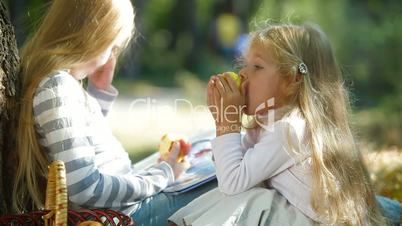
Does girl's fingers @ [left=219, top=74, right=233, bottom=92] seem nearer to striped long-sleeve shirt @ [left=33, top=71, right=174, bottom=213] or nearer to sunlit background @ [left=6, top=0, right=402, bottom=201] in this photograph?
sunlit background @ [left=6, top=0, right=402, bottom=201]

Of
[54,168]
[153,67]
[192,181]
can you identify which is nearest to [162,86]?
[153,67]

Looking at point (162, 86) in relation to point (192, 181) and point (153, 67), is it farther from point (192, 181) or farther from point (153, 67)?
point (192, 181)

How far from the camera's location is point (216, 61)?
10273mm

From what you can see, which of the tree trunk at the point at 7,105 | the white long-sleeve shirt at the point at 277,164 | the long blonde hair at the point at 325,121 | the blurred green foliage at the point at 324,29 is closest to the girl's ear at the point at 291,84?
the long blonde hair at the point at 325,121

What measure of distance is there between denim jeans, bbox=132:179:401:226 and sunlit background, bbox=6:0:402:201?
0.54m

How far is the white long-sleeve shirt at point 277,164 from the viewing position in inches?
84.5

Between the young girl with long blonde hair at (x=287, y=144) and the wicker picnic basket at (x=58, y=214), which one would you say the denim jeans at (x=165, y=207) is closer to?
the young girl with long blonde hair at (x=287, y=144)

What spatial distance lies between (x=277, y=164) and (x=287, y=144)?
0.25 feet

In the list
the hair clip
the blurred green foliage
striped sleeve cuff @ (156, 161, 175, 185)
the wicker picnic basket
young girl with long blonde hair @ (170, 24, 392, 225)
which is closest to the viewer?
the wicker picnic basket

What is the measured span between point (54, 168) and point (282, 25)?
1039 millimetres

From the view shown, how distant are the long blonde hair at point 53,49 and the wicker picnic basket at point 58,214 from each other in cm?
22

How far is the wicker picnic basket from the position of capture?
1.80 m

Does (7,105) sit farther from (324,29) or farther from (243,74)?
(324,29)

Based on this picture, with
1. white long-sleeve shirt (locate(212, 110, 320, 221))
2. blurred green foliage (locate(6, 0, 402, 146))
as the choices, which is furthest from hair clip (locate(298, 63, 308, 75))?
blurred green foliage (locate(6, 0, 402, 146))
